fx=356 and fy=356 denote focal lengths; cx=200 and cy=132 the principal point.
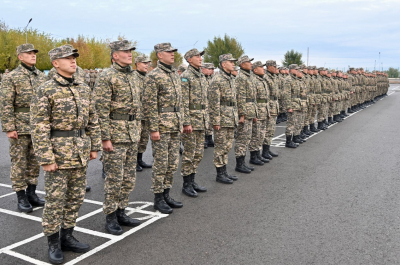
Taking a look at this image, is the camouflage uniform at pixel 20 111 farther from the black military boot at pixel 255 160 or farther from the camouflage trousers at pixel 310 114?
the camouflage trousers at pixel 310 114

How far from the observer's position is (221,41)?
6531cm

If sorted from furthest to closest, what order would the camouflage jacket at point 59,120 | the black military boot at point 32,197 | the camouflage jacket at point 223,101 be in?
the camouflage jacket at point 223,101 < the black military boot at point 32,197 < the camouflage jacket at point 59,120

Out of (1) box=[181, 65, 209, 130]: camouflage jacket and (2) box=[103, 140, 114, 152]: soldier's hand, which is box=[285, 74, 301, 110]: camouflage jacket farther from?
(2) box=[103, 140, 114, 152]: soldier's hand

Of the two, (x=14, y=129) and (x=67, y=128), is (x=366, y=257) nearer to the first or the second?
(x=67, y=128)

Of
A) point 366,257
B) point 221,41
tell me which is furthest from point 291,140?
point 221,41

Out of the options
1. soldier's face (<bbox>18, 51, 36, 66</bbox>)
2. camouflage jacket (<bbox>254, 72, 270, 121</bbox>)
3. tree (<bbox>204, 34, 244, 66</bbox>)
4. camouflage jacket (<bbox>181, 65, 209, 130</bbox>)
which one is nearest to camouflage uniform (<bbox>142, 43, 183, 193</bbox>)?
camouflage jacket (<bbox>181, 65, 209, 130</bbox>)

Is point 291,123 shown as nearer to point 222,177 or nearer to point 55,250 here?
point 222,177

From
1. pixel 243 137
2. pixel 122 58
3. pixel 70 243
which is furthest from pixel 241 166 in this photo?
pixel 70 243

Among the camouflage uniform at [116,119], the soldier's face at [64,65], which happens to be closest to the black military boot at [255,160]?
the camouflage uniform at [116,119]

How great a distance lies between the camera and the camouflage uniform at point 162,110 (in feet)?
16.4

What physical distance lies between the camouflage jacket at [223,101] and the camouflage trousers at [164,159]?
1431 mm

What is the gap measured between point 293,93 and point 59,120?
299 inches

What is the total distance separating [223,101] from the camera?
673 cm

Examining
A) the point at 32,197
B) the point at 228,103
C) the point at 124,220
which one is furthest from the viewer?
the point at 228,103
